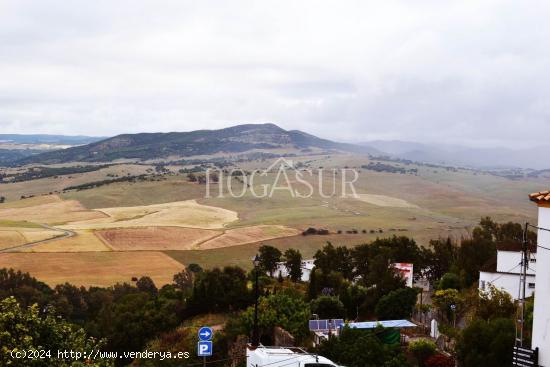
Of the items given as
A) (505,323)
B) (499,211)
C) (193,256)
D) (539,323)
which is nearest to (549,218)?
(539,323)

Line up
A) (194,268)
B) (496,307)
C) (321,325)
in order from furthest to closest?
(194,268) < (321,325) < (496,307)

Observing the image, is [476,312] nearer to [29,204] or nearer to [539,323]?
[539,323]

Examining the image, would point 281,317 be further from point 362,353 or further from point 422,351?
point 362,353

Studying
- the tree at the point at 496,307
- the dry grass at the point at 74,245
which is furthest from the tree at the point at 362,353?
the dry grass at the point at 74,245

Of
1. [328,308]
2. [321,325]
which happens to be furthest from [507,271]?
[321,325]

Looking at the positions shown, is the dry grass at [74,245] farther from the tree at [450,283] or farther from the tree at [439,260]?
the tree at [450,283]

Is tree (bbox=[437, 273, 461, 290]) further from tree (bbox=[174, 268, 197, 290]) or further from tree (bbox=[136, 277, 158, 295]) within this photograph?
tree (bbox=[136, 277, 158, 295])

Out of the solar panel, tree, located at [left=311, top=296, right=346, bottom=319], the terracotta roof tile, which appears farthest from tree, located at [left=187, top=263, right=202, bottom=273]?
the terracotta roof tile
